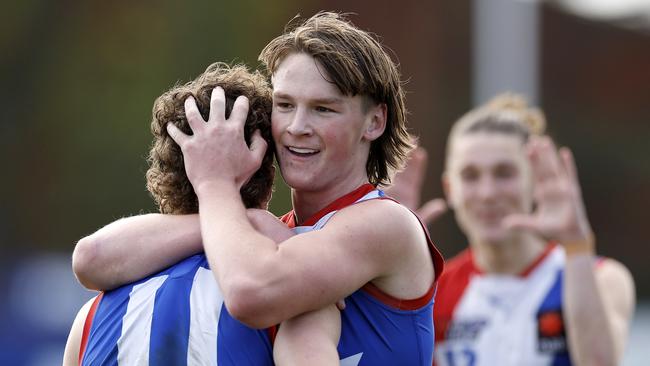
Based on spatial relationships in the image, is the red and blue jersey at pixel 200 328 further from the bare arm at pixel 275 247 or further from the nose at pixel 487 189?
the nose at pixel 487 189

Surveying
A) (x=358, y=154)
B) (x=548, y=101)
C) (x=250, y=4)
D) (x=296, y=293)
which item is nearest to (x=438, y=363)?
(x=358, y=154)

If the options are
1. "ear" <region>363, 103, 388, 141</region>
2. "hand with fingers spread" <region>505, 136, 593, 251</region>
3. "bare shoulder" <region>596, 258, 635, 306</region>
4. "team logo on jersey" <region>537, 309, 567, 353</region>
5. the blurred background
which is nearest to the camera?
"ear" <region>363, 103, 388, 141</region>

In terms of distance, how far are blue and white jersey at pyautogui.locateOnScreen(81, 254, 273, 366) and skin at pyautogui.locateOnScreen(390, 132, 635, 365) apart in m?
2.38

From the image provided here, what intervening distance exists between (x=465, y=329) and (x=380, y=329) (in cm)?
278

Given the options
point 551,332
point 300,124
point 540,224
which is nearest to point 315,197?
point 300,124

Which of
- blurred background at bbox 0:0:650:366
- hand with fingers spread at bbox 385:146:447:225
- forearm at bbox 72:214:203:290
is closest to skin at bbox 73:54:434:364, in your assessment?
forearm at bbox 72:214:203:290

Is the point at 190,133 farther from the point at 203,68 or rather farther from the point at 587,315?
the point at 203,68

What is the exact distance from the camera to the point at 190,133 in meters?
3.63

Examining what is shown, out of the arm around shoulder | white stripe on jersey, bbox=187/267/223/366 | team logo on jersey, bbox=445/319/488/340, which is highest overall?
the arm around shoulder

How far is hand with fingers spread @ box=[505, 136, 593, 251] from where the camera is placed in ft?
18.0

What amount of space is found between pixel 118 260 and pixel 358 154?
88cm

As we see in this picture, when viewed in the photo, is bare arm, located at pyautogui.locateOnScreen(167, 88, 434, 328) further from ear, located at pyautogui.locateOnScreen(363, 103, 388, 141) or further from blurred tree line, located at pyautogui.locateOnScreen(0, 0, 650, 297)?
blurred tree line, located at pyautogui.locateOnScreen(0, 0, 650, 297)

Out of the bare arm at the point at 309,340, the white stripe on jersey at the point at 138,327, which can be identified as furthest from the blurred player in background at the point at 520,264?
the white stripe on jersey at the point at 138,327

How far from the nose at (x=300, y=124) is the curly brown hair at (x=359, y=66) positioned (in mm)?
139
